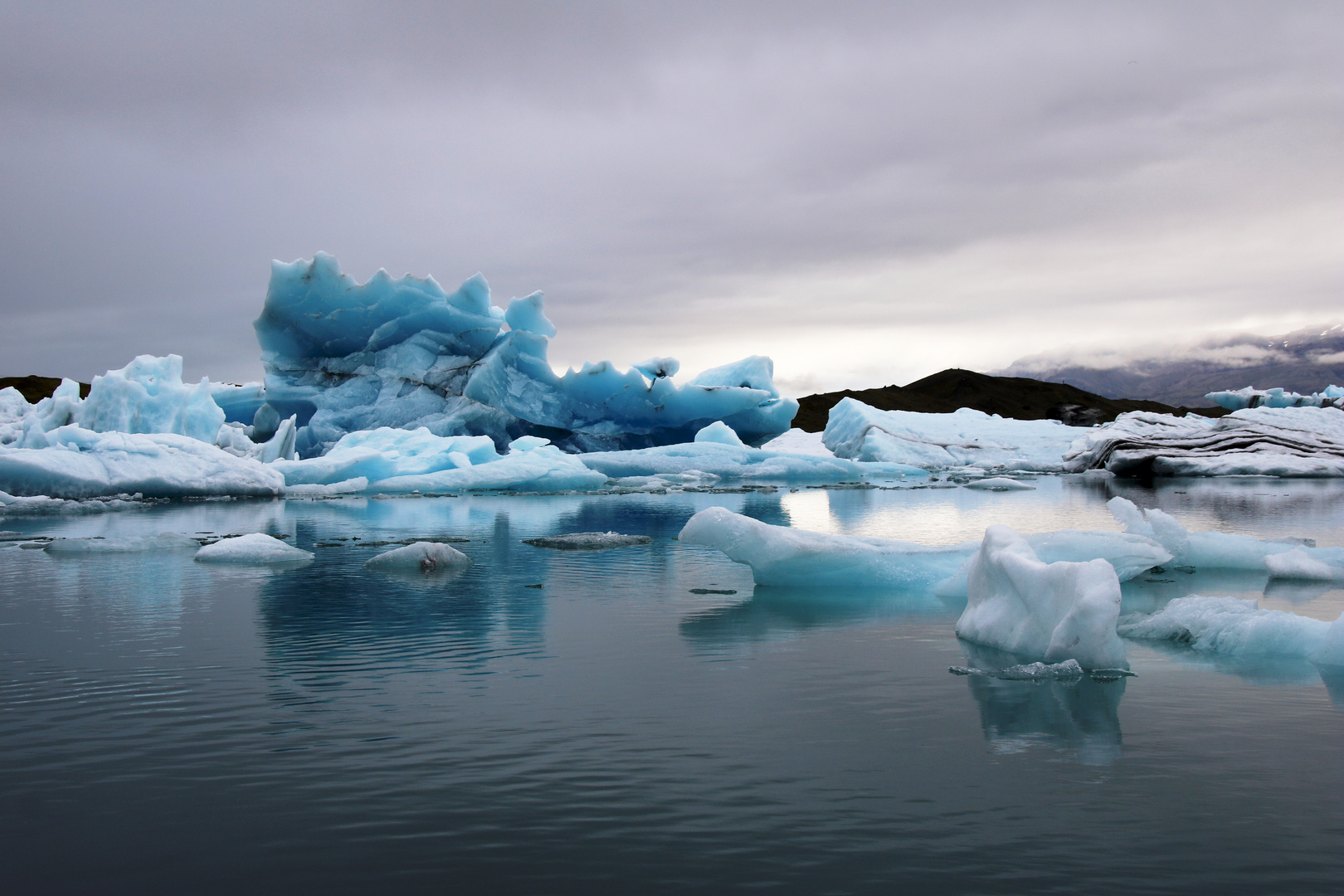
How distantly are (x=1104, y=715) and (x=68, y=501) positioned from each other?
57.3 feet

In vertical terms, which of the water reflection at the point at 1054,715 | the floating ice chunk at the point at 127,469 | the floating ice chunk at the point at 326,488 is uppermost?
the floating ice chunk at the point at 127,469

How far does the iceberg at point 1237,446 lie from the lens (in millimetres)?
26312

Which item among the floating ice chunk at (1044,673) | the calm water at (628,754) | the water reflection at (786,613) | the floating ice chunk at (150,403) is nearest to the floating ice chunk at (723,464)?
the floating ice chunk at (150,403)

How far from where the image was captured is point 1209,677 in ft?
16.1

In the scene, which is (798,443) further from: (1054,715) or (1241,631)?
(1054,715)

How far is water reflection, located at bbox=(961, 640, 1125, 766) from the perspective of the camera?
381cm

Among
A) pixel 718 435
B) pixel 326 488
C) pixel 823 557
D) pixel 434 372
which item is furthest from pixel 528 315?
pixel 823 557

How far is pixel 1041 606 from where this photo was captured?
17.0 feet

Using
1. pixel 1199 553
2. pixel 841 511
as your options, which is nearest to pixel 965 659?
pixel 1199 553

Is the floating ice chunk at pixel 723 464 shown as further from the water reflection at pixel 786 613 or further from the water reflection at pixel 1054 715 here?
the water reflection at pixel 1054 715

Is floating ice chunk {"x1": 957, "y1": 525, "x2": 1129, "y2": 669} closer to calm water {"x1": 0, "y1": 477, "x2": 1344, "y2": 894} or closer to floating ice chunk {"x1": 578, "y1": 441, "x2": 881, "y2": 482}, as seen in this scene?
calm water {"x1": 0, "y1": 477, "x2": 1344, "y2": 894}

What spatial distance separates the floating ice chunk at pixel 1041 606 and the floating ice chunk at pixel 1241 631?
0.86 m

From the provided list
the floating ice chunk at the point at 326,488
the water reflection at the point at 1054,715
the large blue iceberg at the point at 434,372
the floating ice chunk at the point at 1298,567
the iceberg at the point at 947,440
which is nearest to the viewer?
the water reflection at the point at 1054,715

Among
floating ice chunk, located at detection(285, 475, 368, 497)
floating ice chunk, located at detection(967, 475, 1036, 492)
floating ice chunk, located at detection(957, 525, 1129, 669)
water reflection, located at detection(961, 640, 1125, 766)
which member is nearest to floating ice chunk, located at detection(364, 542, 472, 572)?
floating ice chunk, located at detection(957, 525, 1129, 669)
